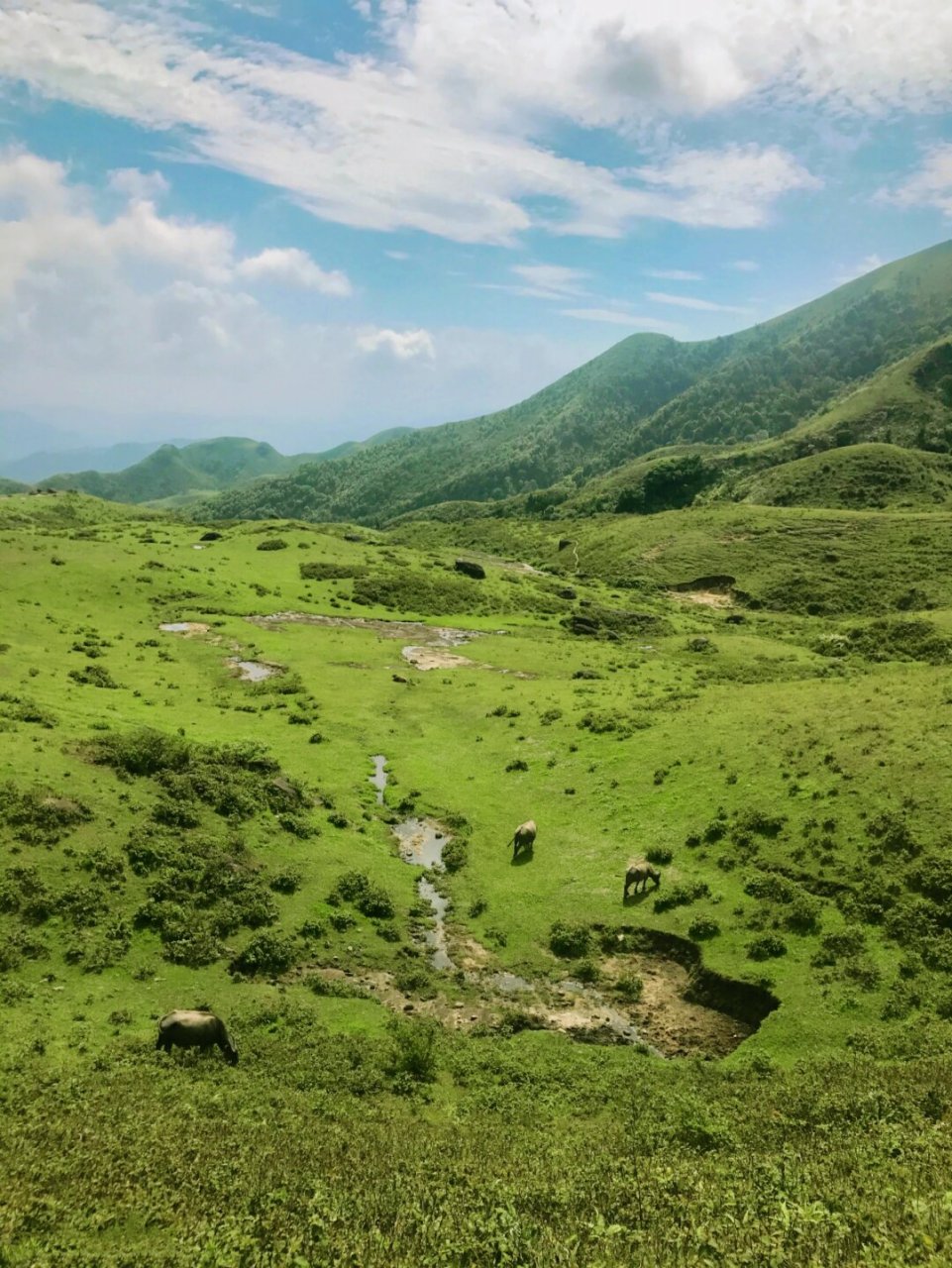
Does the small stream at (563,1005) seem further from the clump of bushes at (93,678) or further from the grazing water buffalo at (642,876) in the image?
the clump of bushes at (93,678)

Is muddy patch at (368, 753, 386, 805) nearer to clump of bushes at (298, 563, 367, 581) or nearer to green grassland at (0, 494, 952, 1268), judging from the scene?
green grassland at (0, 494, 952, 1268)

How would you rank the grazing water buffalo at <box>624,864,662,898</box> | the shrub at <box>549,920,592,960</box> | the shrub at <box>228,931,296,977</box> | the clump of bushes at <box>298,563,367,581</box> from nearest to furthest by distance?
the shrub at <box>228,931,296,977</box>
the shrub at <box>549,920,592,960</box>
the grazing water buffalo at <box>624,864,662,898</box>
the clump of bushes at <box>298,563,367,581</box>

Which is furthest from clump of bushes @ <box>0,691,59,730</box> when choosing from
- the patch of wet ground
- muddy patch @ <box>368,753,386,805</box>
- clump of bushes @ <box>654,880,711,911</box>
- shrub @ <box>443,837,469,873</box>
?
the patch of wet ground

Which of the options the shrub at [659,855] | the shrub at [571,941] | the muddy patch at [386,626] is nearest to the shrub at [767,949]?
the shrub at [571,941]

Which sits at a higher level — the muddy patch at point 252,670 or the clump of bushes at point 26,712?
the clump of bushes at point 26,712

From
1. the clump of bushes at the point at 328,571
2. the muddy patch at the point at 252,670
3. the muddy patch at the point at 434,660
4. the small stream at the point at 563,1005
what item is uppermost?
the clump of bushes at the point at 328,571

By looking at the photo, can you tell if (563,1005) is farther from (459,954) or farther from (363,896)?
(363,896)

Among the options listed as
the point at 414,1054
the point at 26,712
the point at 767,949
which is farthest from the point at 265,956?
the point at 26,712
